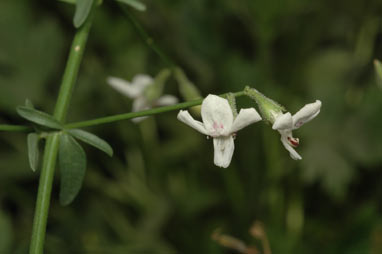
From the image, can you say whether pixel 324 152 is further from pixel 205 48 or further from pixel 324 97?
pixel 205 48

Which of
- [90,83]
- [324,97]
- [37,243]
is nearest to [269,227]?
[324,97]

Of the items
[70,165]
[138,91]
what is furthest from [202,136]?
[70,165]

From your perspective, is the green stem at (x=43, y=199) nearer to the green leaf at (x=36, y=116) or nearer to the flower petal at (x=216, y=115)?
the green leaf at (x=36, y=116)

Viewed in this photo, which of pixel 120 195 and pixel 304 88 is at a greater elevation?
pixel 304 88

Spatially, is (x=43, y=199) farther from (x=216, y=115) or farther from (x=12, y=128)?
(x=216, y=115)

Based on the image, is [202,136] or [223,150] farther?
[202,136]

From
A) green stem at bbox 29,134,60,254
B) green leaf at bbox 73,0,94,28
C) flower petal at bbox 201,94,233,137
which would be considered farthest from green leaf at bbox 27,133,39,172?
flower petal at bbox 201,94,233,137

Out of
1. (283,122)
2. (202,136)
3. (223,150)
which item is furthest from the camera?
(202,136)
